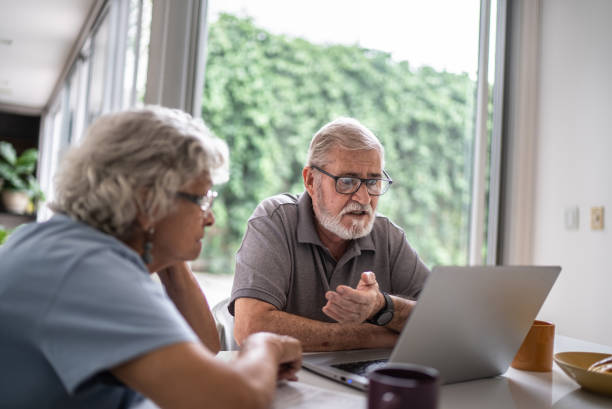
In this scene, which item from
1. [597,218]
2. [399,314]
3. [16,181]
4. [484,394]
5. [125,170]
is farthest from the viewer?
[16,181]

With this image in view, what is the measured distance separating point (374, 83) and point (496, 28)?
3017 mm

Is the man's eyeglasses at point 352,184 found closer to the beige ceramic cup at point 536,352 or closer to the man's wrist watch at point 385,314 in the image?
the man's wrist watch at point 385,314

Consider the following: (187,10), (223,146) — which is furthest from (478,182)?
(223,146)

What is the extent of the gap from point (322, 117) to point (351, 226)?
4290 mm

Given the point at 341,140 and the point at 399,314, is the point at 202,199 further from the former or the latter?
the point at 341,140

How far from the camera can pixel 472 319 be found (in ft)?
2.87

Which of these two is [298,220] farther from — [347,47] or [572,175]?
[347,47]

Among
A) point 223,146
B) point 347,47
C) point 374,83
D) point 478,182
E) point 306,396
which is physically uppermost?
point 347,47

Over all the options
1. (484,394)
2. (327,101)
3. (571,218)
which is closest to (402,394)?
(484,394)

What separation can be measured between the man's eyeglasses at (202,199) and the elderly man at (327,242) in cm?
46

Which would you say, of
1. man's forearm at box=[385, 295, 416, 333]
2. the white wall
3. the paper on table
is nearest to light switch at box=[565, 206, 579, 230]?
the white wall

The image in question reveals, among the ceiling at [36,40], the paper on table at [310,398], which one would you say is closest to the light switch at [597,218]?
the paper on table at [310,398]

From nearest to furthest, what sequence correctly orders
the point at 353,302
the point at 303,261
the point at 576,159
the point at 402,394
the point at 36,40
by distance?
the point at 402,394, the point at 353,302, the point at 303,261, the point at 576,159, the point at 36,40

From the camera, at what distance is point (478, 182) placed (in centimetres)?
284
